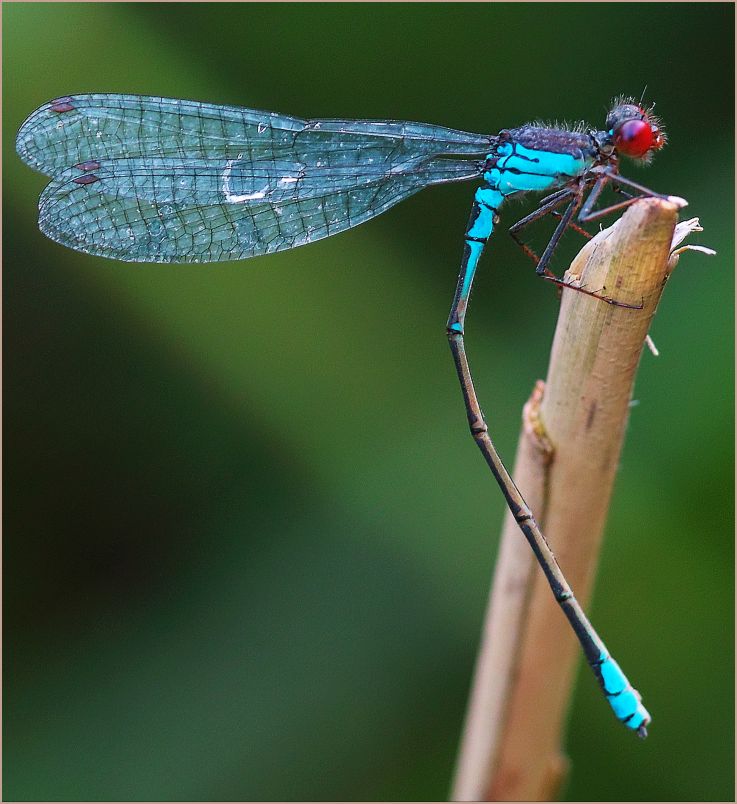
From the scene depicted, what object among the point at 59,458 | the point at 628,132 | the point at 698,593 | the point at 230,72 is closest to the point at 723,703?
the point at 698,593

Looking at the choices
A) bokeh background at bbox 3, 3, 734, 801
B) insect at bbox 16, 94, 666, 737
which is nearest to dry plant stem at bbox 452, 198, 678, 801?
insect at bbox 16, 94, 666, 737

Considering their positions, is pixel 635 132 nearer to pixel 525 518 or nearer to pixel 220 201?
pixel 525 518

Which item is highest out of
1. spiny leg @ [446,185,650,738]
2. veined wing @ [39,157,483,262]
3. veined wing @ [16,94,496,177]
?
veined wing @ [16,94,496,177]

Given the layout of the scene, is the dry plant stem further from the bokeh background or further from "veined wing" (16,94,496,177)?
"veined wing" (16,94,496,177)

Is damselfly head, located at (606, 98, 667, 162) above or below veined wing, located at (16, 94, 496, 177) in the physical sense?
below

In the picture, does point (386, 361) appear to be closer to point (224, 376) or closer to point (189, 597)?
point (224, 376)

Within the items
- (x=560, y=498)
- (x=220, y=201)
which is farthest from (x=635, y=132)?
(x=220, y=201)
